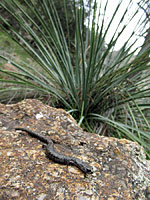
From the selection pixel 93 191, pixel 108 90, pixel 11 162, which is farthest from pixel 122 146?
pixel 108 90

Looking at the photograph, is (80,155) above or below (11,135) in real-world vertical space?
above

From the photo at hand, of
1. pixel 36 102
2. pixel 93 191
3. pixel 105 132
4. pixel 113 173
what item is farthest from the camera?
pixel 105 132

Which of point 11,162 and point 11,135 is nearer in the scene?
point 11,162

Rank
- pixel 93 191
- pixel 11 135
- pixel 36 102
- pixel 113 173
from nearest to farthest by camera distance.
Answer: pixel 93 191
pixel 113 173
pixel 11 135
pixel 36 102

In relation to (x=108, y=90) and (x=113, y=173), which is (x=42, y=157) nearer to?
(x=113, y=173)

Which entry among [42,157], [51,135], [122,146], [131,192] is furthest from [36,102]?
[131,192]

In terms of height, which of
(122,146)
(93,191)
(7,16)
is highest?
(7,16)

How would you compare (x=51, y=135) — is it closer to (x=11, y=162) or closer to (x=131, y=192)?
(x=11, y=162)
